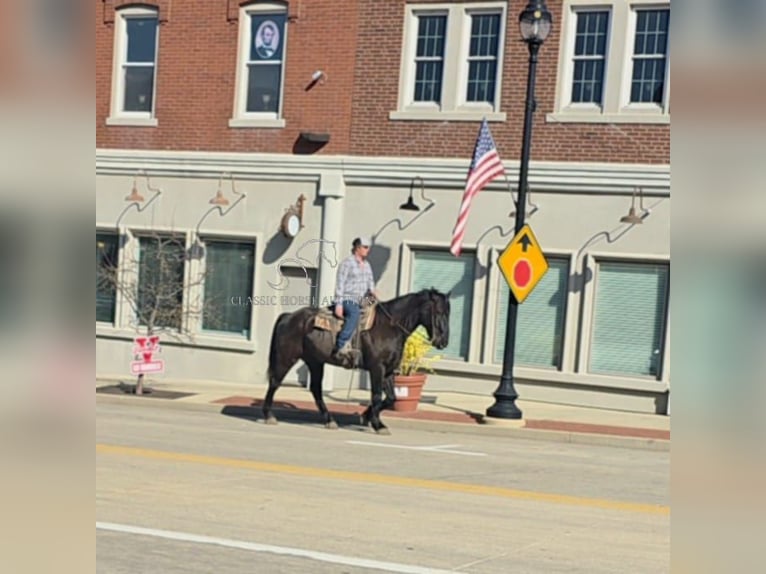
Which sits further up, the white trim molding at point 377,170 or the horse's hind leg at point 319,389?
the white trim molding at point 377,170

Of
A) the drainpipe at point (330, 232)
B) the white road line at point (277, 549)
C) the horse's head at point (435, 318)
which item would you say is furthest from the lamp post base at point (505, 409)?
the white road line at point (277, 549)

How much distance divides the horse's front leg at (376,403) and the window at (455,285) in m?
4.57

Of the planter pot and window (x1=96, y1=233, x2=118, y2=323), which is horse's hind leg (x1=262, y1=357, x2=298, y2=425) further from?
window (x1=96, y1=233, x2=118, y2=323)

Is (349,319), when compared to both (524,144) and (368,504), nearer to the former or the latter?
(524,144)

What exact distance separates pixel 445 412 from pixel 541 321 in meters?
3.07

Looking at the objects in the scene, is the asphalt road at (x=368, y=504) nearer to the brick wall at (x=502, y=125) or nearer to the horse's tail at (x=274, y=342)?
the horse's tail at (x=274, y=342)

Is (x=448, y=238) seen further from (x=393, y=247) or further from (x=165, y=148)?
(x=165, y=148)

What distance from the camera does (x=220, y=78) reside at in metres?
21.5

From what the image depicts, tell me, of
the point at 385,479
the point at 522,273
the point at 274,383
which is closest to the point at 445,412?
the point at 522,273

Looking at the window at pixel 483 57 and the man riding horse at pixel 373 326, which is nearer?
the man riding horse at pixel 373 326

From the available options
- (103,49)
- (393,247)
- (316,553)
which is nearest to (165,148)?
(103,49)

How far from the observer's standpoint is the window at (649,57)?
17859mm

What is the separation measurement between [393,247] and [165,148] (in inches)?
234
